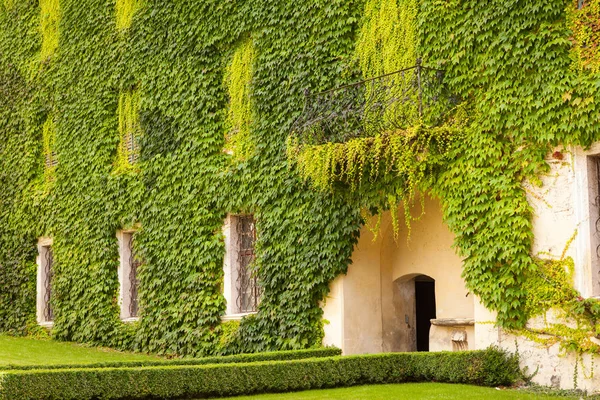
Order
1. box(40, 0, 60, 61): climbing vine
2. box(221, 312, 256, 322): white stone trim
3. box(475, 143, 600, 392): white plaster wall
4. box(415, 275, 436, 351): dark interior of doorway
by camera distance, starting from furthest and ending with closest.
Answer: box(40, 0, 60, 61): climbing vine → box(415, 275, 436, 351): dark interior of doorway → box(221, 312, 256, 322): white stone trim → box(475, 143, 600, 392): white plaster wall

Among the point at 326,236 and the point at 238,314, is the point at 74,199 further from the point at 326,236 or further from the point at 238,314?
the point at 326,236

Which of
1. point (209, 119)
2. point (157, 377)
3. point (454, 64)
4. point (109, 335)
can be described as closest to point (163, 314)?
point (109, 335)

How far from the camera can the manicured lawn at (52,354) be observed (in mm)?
17281

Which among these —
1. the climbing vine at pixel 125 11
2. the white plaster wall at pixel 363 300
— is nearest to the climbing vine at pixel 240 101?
the white plaster wall at pixel 363 300

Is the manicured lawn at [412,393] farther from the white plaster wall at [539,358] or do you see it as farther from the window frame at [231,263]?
the window frame at [231,263]

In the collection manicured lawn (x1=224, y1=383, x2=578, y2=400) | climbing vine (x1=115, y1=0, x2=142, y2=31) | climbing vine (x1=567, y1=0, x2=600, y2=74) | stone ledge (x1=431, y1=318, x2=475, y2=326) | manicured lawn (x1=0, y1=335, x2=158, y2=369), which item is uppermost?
climbing vine (x1=115, y1=0, x2=142, y2=31)

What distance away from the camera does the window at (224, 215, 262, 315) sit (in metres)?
17.3

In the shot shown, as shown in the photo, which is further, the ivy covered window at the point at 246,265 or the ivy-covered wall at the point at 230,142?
the ivy covered window at the point at 246,265

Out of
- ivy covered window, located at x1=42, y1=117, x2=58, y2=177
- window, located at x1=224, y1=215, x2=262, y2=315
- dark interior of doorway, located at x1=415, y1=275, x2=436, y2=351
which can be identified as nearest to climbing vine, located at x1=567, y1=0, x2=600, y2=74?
dark interior of doorway, located at x1=415, y1=275, x2=436, y2=351

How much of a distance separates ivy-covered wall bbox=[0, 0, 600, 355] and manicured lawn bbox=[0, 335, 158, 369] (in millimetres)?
516

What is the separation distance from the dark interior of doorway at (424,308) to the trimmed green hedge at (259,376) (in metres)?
4.12

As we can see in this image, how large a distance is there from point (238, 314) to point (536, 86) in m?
7.40

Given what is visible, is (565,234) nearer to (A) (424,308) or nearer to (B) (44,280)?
(A) (424,308)

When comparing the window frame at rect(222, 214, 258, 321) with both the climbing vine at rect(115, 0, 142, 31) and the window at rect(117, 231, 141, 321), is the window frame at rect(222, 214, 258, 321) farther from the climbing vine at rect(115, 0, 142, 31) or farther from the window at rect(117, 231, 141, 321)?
the climbing vine at rect(115, 0, 142, 31)
